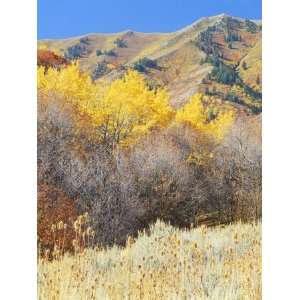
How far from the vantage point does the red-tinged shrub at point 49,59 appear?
397 cm

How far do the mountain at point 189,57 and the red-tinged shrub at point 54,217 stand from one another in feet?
2.34

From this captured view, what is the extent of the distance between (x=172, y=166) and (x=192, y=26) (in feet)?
2.73

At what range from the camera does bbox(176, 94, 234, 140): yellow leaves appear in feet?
14.2

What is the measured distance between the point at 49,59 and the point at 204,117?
3.29ft

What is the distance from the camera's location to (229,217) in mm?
4398

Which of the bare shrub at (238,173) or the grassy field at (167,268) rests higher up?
the bare shrub at (238,173)

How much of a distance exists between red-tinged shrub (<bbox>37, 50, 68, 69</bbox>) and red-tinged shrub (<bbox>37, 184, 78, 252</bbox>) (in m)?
0.66

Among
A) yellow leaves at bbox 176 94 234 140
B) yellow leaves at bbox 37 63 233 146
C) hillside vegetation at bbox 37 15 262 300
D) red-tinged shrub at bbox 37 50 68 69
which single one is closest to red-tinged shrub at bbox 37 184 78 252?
hillside vegetation at bbox 37 15 262 300

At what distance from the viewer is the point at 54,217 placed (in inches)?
156

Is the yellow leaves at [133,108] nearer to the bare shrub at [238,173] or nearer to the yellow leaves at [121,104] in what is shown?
the yellow leaves at [121,104]

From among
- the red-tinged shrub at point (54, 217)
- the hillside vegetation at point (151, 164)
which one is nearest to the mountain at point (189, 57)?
the hillside vegetation at point (151, 164)

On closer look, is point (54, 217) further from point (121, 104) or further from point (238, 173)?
point (238, 173)
